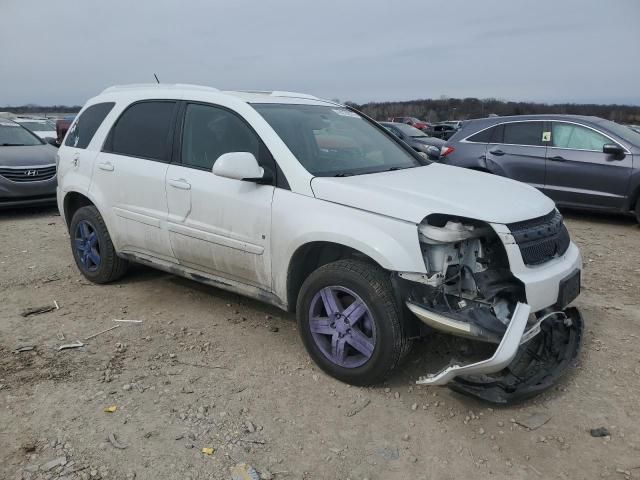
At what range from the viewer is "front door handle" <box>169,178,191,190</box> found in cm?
410

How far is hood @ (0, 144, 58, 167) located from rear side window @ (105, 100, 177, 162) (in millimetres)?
4669

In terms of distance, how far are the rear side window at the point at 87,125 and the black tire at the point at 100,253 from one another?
0.65m

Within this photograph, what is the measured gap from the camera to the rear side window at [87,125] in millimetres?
5035

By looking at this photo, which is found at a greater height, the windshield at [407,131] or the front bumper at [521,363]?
the windshield at [407,131]

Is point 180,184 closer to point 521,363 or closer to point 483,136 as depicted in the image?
point 521,363

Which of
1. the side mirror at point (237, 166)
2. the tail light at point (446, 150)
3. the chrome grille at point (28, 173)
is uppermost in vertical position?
the side mirror at point (237, 166)

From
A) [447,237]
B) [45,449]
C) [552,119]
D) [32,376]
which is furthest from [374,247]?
[552,119]

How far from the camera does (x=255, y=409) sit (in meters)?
3.18

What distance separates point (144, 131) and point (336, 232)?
224 cm

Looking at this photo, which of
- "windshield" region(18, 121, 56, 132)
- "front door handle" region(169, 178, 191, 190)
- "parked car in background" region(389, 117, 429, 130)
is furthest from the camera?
"parked car in background" region(389, 117, 429, 130)

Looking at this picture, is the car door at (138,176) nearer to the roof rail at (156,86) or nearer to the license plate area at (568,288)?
the roof rail at (156,86)

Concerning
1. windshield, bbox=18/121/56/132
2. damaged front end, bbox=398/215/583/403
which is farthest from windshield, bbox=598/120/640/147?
windshield, bbox=18/121/56/132

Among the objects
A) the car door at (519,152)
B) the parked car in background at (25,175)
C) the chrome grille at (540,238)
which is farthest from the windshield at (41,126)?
the chrome grille at (540,238)

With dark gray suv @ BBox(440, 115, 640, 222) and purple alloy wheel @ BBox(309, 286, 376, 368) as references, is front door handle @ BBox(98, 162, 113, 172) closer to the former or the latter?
purple alloy wheel @ BBox(309, 286, 376, 368)
